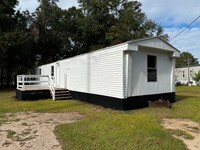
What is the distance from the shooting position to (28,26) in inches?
1071

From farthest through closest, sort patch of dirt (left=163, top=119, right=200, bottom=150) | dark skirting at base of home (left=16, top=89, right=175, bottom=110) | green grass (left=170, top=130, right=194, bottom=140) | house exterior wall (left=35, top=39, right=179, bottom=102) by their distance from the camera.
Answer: dark skirting at base of home (left=16, top=89, right=175, bottom=110) < house exterior wall (left=35, top=39, right=179, bottom=102) < green grass (left=170, top=130, right=194, bottom=140) < patch of dirt (left=163, top=119, right=200, bottom=150)

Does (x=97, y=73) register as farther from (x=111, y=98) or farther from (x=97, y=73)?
(x=111, y=98)

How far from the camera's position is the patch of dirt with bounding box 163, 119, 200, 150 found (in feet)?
15.5

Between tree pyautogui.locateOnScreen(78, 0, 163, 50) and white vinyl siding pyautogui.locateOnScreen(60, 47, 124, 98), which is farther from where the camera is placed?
tree pyautogui.locateOnScreen(78, 0, 163, 50)

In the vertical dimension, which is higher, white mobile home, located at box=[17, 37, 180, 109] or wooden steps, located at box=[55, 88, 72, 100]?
white mobile home, located at box=[17, 37, 180, 109]

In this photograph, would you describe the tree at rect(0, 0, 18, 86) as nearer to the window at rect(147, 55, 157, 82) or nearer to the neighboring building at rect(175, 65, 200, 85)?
the window at rect(147, 55, 157, 82)

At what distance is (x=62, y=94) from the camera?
13617 millimetres

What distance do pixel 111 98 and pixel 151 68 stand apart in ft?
8.16

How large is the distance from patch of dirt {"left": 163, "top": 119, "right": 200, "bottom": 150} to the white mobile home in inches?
103

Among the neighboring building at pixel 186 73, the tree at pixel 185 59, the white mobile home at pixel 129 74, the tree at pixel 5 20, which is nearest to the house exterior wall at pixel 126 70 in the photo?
the white mobile home at pixel 129 74

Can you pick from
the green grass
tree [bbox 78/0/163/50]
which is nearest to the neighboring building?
tree [bbox 78/0/163/50]

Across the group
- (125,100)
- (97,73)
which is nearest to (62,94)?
(97,73)

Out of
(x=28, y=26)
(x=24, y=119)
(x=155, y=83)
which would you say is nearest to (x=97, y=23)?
(x=28, y=26)

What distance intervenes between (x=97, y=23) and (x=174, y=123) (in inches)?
1051
